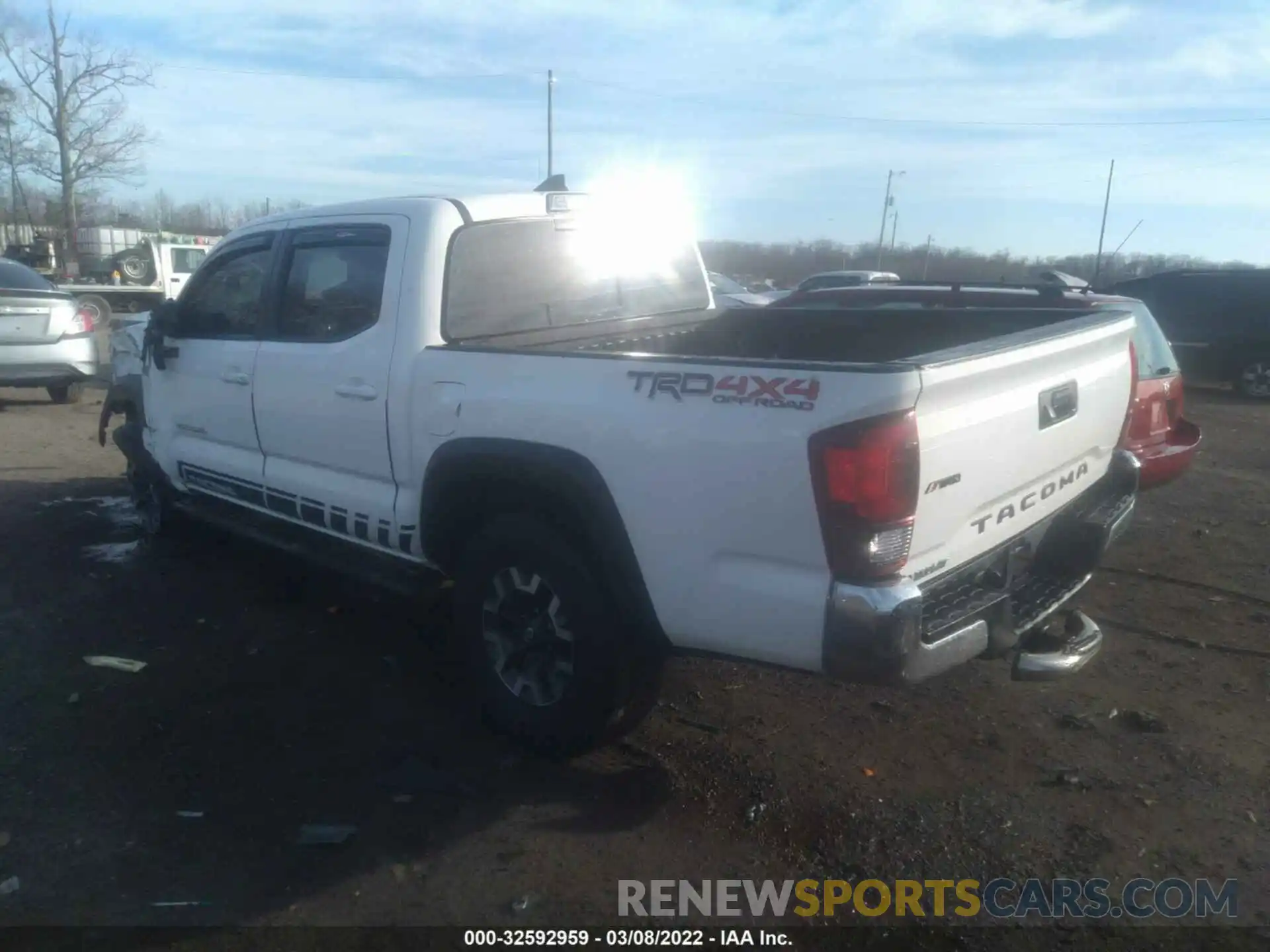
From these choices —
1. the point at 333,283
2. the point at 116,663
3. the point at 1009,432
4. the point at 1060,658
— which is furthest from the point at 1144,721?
the point at 116,663

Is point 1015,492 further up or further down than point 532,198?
further down

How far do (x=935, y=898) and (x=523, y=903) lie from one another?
1237mm

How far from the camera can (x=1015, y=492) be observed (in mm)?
3477

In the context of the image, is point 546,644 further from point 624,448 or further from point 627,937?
point 627,937

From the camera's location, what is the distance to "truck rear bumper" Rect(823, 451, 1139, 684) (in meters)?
2.93

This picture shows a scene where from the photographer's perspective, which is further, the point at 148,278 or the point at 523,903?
the point at 148,278

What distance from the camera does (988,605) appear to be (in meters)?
3.33

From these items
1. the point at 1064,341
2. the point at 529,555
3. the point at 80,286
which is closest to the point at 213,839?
the point at 529,555

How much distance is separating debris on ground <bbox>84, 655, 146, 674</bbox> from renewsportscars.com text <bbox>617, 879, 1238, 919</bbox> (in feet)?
9.11

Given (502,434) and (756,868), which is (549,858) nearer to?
(756,868)

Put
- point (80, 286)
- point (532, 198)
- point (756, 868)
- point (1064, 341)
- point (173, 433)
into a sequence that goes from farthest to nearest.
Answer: point (80, 286), point (173, 433), point (532, 198), point (1064, 341), point (756, 868)

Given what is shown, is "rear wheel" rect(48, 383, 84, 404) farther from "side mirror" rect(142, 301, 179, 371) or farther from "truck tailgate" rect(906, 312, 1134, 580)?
"truck tailgate" rect(906, 312, 1134, 580)

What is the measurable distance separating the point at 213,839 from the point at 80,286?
2372 centimetres

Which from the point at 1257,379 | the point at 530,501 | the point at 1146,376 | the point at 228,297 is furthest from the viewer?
the point at 1257,379
